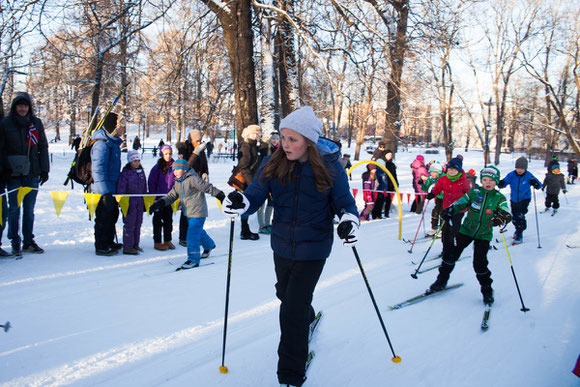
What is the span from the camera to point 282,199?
2746mm

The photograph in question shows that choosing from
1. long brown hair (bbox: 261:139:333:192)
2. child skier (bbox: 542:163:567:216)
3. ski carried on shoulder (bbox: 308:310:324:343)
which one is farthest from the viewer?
child skier (bbox: 542:163:567:216)

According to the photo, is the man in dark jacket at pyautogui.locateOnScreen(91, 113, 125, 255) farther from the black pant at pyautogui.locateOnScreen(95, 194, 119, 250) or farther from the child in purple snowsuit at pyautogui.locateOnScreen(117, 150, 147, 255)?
the child in purple snowsuit at pyautogui.locateOnScreen(117, 150, 147, 255)

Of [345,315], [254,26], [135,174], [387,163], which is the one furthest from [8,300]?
[387,163]

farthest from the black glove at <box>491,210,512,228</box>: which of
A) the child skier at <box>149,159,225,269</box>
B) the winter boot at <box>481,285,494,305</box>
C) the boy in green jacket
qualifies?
the child skier at <box>149,159,225,269</box>

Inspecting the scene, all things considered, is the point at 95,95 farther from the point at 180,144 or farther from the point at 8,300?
the point at 8,300

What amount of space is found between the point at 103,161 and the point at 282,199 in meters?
4.16

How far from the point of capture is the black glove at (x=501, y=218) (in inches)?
178

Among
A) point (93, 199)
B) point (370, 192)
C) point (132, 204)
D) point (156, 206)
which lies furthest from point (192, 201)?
point (370, 192)

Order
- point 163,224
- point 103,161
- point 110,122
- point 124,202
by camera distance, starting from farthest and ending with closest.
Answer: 1. point 163,224
2. point 124,202
3. point 110,122
4. point 103,161

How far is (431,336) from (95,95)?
17.7 metres

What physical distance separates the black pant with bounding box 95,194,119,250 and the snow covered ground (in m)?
0.30

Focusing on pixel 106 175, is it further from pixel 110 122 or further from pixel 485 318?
pixel 485 318

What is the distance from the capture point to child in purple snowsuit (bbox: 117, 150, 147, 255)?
6.12m

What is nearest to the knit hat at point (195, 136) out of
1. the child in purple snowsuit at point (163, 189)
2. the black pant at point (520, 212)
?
the child in purple snowsuit at point (163, 189)
